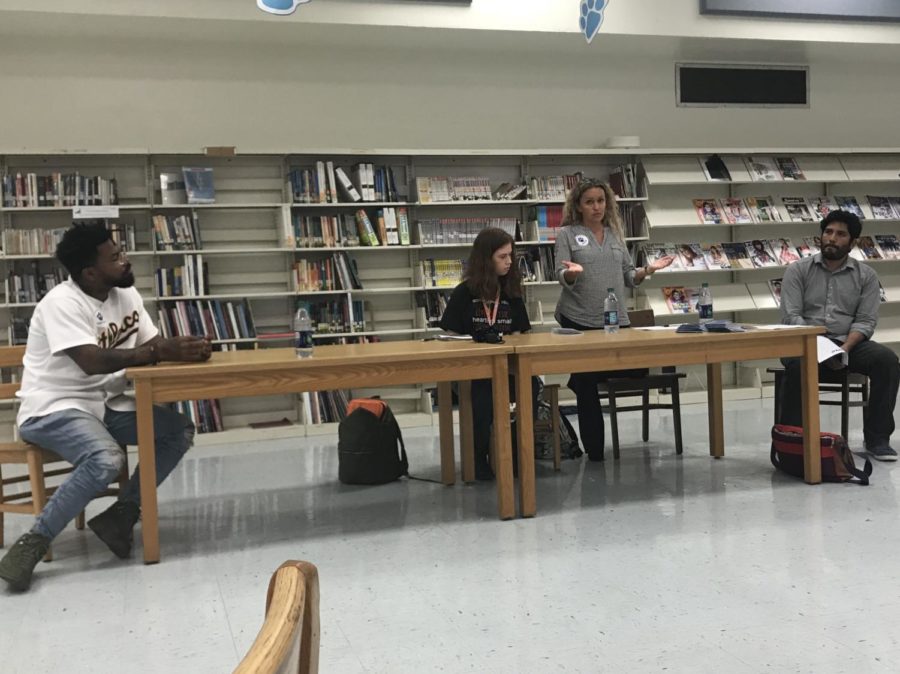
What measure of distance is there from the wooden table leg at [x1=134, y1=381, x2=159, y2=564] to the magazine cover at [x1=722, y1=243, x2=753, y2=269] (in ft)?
17.4

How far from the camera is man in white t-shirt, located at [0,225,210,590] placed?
9.59 ft

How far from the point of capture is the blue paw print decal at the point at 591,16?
5566mm

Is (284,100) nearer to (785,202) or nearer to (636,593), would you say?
(785,202)

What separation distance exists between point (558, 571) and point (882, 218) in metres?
5.92

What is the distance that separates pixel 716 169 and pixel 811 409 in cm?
370

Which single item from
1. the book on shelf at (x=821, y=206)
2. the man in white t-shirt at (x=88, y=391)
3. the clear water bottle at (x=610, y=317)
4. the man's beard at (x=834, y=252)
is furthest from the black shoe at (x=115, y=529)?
the book on shelf at (x=821, y=206)

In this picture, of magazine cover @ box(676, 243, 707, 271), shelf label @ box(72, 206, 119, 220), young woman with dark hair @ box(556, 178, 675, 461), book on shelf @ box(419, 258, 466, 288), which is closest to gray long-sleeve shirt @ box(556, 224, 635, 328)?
young woman with dark hair @ box(556, 178, 675, 461)

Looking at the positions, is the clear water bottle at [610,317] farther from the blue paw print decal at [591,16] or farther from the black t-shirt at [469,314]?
the blue paw print decal at [591,16]

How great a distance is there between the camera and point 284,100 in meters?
6.50

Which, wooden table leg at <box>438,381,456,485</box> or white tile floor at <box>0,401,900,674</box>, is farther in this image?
wooden table leg at <box>438,381,456,485</box>

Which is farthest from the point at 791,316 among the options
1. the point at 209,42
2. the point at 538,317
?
the point at 209,42

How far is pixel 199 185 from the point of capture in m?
6.07

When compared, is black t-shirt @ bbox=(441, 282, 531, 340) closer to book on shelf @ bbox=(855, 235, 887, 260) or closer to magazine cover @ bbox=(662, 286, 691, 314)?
magazine cover @ bbox=(662, 286, 691, 314)

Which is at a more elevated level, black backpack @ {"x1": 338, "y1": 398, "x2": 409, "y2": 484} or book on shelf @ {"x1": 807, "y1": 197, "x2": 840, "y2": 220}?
book on shelf @ {"x1": 807, "y1": 197, "x2": 840, "y2": 220}
